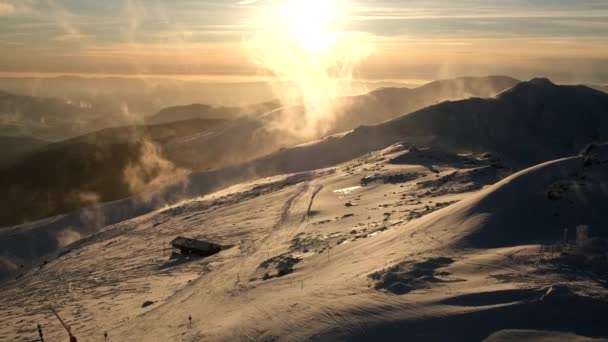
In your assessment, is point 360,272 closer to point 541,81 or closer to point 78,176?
point 541,81

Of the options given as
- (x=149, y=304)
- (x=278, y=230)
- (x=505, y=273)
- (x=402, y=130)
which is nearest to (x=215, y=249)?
(x=278, y=230)

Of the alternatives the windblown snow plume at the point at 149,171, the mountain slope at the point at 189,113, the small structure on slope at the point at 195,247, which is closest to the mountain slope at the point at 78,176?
the windblown snow plume at the point at 149,171

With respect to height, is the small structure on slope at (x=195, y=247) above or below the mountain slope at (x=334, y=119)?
below

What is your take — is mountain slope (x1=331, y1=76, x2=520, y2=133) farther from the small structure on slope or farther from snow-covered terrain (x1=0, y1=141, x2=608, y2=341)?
the small structure on slope

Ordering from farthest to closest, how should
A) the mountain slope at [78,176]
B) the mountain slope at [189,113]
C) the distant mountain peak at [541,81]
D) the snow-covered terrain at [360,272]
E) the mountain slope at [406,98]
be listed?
the mountain slope at [189,113] < the mountain slope at [406,98] < the mountain slope at [78,176] < the distant mountain peak at [541,81] < the snow-covered terrain at [360,272]

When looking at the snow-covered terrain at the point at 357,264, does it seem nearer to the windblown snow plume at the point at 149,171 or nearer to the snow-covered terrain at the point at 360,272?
the snow-covered terrain at the point at 360,272

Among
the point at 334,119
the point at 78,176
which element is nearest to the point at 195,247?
the point at 334,119
